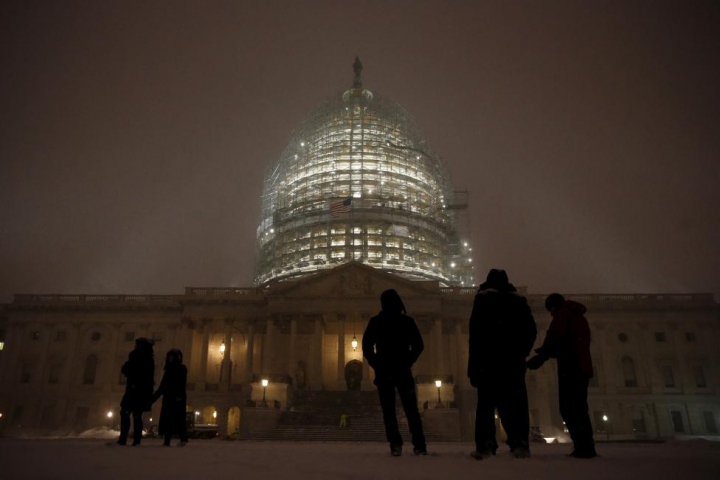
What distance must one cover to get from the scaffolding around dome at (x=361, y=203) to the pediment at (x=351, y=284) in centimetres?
1073

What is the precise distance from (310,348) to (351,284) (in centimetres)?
682

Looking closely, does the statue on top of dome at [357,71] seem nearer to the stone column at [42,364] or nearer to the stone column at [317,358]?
the stone column at [317,358]

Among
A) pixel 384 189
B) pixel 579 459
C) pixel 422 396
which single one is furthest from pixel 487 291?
pixel 384 189

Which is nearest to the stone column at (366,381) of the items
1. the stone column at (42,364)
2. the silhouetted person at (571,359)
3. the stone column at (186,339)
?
the stone column at (186,339)

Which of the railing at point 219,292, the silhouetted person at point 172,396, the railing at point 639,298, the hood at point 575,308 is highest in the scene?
the railing at point 219,292

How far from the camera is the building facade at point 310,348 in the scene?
49438 mm

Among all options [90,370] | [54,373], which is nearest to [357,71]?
[90,370]

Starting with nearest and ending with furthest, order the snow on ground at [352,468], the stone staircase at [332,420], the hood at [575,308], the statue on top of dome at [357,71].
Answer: the snow on ground at [352,468], the hood at [575,308], the stone staircase at [332,420], the statue on top of dome at [357,71]

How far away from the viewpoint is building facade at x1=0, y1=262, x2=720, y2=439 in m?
49.4

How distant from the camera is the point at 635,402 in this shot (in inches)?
2076

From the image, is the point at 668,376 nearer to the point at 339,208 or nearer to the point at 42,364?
the point at 339,208

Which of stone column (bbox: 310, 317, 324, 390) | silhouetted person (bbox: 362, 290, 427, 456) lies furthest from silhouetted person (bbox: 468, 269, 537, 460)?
stone column (bbox: 310, 317, 324, 390)

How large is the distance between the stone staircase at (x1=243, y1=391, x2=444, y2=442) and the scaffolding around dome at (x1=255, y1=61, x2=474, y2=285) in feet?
70.5

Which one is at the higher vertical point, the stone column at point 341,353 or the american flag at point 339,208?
the american flag at point 339,208
